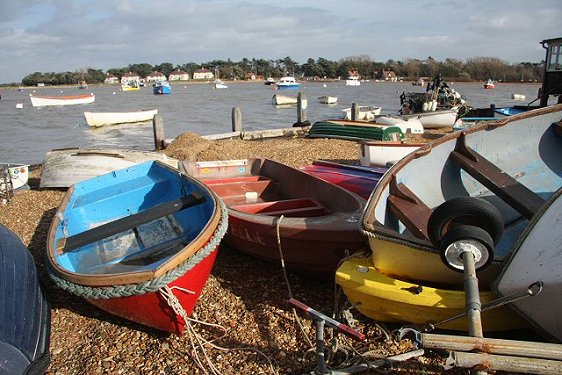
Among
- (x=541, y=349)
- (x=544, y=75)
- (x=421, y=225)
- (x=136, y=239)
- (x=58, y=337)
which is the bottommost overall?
(x=58, y=337)

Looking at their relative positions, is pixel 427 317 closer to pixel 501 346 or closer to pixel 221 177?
pixel 501 346

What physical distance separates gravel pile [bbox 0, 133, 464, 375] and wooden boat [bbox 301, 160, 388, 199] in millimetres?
1770

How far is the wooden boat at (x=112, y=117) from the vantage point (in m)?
25.7

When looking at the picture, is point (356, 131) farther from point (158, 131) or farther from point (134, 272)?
point (134, 272)

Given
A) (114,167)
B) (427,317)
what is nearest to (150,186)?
(114,167)

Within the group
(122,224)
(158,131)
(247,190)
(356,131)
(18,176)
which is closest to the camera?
(122,224)

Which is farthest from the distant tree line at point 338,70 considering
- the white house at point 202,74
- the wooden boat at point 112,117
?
the wooden boat at point 112,117

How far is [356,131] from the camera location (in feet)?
42.7

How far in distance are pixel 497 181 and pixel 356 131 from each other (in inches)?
349

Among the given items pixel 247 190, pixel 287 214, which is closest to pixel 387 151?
pixel 247 190

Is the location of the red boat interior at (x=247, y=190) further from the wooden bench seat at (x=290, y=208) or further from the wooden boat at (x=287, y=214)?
the wooden bench seat at (x=290, y=208)

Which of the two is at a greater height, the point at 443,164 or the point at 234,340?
the point at 443,164

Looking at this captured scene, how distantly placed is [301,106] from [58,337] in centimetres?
1633

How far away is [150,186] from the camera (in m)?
6.18
